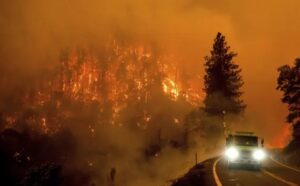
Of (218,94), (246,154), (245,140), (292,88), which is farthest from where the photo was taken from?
(218,94)

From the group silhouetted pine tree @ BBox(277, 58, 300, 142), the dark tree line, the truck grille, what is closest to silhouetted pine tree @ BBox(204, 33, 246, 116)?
the dark tree line

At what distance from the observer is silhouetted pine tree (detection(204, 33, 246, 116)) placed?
75.2m

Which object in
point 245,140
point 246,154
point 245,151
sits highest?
point 245,140

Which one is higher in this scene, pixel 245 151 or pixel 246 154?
pixel 245 151

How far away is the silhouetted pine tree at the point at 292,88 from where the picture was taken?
1750 inches

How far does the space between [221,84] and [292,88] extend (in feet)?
103

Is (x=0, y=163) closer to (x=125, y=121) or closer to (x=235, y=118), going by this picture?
(x=235, y=118)

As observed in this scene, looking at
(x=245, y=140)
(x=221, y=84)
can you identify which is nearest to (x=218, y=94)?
(x=221, y=84)

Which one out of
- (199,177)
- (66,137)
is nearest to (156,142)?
(66,137)

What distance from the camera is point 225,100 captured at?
75125 mm

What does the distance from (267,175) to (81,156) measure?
14328 cm

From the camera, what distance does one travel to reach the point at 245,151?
29.5m

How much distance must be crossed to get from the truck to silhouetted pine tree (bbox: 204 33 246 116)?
44.5m

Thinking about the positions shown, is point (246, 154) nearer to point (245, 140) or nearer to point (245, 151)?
point (245, 151)
